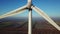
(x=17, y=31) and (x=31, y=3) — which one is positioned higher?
(x=17, y=31)

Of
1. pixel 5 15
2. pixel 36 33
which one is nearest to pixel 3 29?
pixel 36 33

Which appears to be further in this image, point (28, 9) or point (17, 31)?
point (17, 31)

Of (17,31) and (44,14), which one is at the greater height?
(17,31)

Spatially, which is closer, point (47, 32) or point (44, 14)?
point (44, 14)

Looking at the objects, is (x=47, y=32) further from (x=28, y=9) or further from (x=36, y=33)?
(x=28, y=9)

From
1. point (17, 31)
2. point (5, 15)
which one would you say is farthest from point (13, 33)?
point (5, 15)

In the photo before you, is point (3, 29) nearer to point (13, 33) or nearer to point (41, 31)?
point (13, 33)

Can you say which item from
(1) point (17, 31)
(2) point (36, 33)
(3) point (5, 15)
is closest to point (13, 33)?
(1) point (17, 31)
